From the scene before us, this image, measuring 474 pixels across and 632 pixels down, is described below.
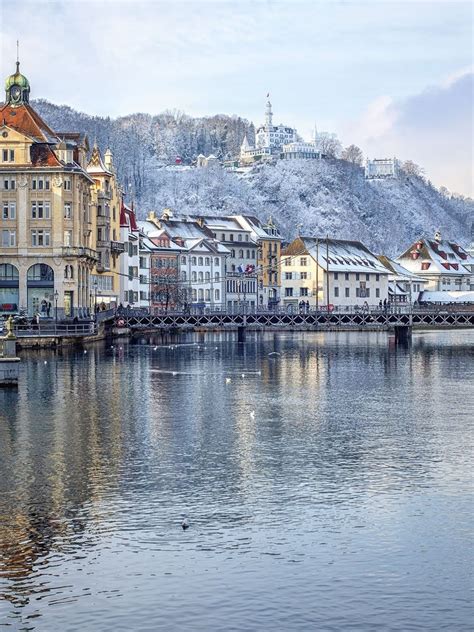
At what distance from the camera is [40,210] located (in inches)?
5064

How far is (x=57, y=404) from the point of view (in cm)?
6619

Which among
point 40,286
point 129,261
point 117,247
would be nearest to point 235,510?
point 40,286

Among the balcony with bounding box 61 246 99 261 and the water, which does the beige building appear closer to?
the balcony with bounding box 61 246 99 261

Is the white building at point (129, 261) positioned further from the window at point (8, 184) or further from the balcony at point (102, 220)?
the window at point (8, 184)

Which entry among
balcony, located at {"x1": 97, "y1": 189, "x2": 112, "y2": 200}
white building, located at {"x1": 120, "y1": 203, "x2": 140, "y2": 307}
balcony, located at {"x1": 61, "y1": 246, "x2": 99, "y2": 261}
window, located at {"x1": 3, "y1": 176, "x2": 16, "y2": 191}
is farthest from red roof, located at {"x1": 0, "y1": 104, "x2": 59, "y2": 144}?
white building, located at {"x1": 120, "y1": 203, "x2": 140, "y2": 307}

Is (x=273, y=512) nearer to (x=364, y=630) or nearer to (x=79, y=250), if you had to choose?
(x=364, y=630)

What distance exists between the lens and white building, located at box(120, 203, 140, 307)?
16150cm

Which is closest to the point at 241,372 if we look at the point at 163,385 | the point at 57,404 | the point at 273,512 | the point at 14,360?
the point at 163,385

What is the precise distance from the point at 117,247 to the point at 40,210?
2430cm

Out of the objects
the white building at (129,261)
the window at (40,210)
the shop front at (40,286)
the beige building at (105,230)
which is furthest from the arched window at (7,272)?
the white building at (129,261)

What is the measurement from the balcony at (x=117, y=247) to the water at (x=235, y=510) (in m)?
76.7

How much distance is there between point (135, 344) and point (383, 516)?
9474 cm

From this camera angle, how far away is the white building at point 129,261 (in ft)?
530

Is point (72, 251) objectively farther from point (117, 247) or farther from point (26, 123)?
point (117, 247)
